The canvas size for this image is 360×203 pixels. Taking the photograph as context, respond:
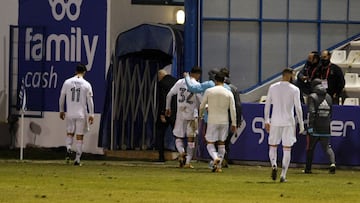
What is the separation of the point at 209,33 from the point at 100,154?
4.44m

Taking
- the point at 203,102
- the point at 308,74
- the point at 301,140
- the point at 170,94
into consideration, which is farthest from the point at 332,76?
the point at 203,102

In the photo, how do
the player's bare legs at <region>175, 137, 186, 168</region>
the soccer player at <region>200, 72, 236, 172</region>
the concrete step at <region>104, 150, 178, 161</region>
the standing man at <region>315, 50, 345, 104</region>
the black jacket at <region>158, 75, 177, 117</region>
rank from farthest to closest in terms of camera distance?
the concrete step at <region>104, 150, 178, 161</region> < the black jacket at <region>158, 75, 177, 117</region> < the standing man at <region>315, 50, 345, 104</region> < the player's bare legs at <region>175, 137, 186, 168</region> < the soccer player at <region>200, 72, 236, 172</region>

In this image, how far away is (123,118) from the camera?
33.2m

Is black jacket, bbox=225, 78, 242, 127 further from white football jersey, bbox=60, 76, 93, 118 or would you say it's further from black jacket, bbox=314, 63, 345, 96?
white football jersey, bbox=60, 76, 93, 118

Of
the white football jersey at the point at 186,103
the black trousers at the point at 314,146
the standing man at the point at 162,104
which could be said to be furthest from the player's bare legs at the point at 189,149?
the black trousers at the point at 314,146

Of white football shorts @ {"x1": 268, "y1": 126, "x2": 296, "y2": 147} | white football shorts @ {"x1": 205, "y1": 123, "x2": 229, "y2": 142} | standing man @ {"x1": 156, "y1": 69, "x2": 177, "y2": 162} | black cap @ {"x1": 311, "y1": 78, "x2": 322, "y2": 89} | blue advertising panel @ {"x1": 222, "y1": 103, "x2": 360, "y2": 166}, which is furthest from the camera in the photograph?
standing man @ {"x1": 156, "y1": 69, "x2": 177, "y2": 162}

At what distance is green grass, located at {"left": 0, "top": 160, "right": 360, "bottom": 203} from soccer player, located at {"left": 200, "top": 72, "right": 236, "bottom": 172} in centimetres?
60

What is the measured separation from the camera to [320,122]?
2667cm

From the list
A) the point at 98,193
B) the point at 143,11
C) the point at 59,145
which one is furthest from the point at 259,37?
the point at 98,193

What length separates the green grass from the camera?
19.4 metres

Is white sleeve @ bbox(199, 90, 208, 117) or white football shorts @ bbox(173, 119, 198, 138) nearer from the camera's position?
white sleeve @ bbox(199, 90, 208, 117)

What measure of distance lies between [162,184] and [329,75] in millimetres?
7792

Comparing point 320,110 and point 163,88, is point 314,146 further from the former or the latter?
point 163,88

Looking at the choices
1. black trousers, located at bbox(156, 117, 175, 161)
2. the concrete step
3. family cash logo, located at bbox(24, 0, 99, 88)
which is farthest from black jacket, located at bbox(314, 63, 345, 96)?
family cash logo, located at bbox(24, 0, 99, 88)
